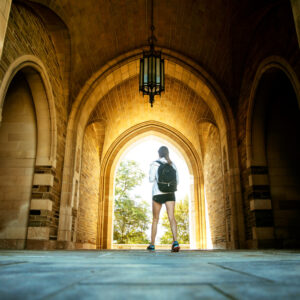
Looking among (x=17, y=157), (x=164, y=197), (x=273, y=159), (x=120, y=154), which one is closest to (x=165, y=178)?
(x=164, y=197)

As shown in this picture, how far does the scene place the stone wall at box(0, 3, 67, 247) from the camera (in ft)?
15.6

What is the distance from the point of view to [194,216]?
11773mm

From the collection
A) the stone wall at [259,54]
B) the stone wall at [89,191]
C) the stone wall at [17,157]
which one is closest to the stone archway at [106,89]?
the stone wall at [259,54]

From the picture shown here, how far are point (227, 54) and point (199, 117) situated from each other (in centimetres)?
302

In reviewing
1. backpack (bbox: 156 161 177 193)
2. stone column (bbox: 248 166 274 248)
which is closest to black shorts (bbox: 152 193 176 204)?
backpack (bbox: 156 161 177 193)

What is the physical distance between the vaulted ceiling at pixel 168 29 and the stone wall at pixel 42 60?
53 centimetres

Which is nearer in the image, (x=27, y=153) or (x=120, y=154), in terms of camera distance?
(x=27, y=153)

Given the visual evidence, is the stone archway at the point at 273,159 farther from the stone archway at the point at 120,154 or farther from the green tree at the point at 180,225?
the green tree at the point at 180,225

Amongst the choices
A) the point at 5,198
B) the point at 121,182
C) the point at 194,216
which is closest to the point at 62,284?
the point at 5,198

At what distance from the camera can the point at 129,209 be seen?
23.0m

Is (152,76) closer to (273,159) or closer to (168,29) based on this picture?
(168,29)

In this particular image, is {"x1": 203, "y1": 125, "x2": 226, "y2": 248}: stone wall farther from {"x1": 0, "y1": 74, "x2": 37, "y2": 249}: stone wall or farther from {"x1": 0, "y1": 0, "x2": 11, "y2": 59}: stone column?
{"x1": 0, "y1": 0, "x2": 11, "y2": 59}: stone column

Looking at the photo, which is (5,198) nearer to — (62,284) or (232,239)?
(232,239)

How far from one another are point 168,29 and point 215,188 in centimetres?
485
